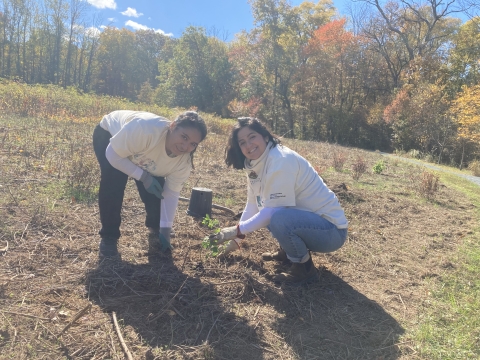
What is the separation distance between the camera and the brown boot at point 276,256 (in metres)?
2.97

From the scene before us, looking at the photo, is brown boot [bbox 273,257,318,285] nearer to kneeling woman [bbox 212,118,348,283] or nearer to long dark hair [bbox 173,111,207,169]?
kneeling woman [bbox 212,118,348,283]

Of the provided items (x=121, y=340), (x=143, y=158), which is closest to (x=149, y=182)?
(x=143, y=158)

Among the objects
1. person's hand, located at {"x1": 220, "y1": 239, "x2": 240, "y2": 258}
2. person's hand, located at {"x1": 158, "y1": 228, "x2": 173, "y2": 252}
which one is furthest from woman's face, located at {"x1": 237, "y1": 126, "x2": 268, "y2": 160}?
person's hand, located at {"x1": 158, "y1": 228, "x2": 173, "y2": 252}

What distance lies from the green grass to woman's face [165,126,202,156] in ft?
6.09

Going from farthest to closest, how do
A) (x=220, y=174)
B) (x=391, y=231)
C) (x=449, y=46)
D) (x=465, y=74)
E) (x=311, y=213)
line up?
1. (x=449, y=46)
2. (x=465, y=74)
3. (x=220, y=174)
4. (x=391, y=231)
5. (x=311, y=213)

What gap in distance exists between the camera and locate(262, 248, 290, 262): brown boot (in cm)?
297

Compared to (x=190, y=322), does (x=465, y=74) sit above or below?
above

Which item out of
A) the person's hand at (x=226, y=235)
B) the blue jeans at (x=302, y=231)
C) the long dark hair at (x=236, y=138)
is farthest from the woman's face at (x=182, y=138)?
the blue jeans at (x=302, y=231)

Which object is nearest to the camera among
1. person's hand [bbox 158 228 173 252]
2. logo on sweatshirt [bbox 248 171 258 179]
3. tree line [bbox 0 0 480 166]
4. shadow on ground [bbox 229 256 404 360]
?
shadow on ground [bbox 229 256 404 360]

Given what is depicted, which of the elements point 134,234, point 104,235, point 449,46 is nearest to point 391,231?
point 134,234

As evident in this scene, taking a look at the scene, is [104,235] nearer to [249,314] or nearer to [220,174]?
[249,314]

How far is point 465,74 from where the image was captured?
19.9 meters

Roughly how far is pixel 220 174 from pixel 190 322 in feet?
14.5

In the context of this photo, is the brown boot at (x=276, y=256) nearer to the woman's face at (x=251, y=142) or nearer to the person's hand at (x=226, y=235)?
the person's hand at (x=226, y=235)
